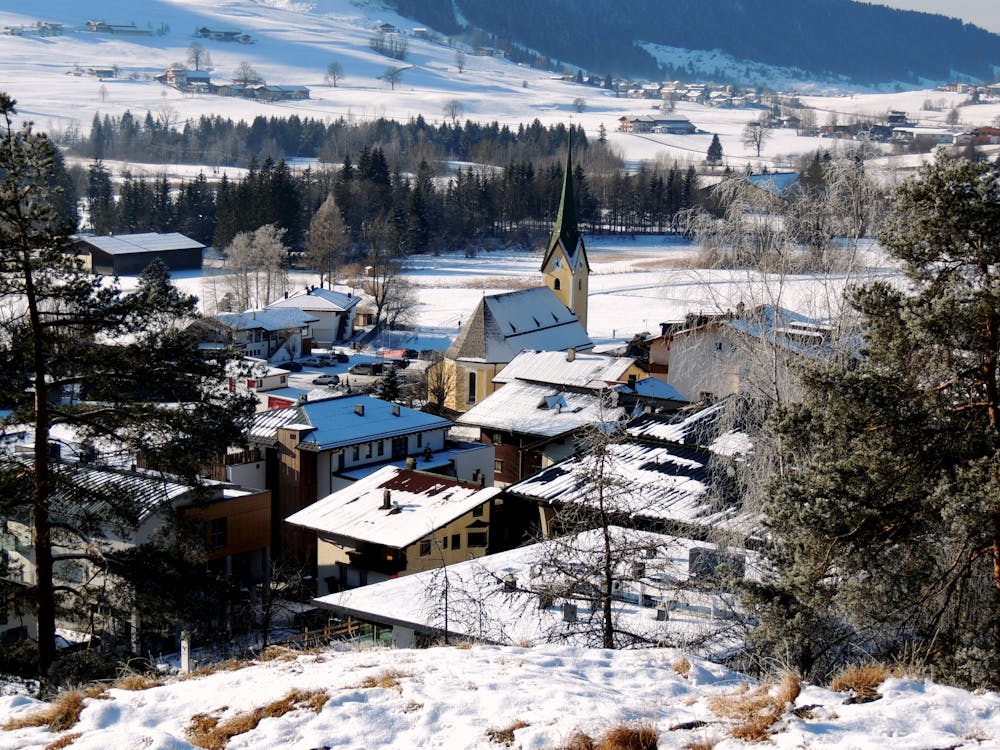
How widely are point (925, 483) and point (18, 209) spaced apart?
9.03 meters

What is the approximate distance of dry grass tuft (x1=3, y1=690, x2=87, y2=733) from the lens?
8.40m

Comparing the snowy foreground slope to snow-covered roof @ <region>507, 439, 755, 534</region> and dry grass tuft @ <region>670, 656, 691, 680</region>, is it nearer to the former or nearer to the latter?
dry grass tuft @ <region>670, 656, 691, 680</region>

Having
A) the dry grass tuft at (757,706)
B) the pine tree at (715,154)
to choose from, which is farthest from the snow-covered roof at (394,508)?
the pine tree at (715,154)

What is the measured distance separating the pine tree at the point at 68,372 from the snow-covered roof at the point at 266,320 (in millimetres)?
40742

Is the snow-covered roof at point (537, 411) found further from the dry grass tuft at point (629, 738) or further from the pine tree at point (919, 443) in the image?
the dry grass tuft at point (629, 738)

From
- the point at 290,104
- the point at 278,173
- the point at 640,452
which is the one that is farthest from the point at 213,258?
the point at 290,104

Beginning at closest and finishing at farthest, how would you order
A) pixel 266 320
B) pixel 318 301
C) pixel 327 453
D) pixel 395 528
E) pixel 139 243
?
pixel 395 528 < pixel 327 453 < pixel 266 320 < pixel 318 301 < pixel 139 243

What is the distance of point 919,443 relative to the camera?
9250 mm

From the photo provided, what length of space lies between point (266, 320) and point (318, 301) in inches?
243

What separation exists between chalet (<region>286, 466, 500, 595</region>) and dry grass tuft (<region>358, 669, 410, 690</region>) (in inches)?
Answer: 516

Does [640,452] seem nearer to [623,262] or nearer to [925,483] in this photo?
[925,483]

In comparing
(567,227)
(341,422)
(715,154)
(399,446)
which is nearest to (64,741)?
(341,422)

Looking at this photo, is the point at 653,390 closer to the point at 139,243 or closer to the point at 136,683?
the point at 136,683

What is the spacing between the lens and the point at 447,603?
14.4 metres
